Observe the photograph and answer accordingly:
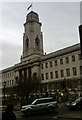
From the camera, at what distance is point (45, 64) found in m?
53.1

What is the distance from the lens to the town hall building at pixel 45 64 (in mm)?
42938

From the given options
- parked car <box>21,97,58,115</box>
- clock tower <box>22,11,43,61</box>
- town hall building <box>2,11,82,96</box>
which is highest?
clock tower <box>22,11,43,61</box>

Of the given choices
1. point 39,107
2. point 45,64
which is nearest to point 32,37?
point 45,64

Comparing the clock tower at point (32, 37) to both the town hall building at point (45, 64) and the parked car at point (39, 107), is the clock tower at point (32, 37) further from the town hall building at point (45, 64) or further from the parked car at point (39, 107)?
the parked car at point (39, 107)

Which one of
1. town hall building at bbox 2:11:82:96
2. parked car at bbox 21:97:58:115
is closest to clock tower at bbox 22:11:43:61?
town hall building at bbox 2:11:82:96

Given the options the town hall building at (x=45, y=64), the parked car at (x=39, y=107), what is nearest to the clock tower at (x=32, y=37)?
the town hall building at (x=45, y=64)

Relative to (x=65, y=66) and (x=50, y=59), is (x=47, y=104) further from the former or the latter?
(x=50, y=59)

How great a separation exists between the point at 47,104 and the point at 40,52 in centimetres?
4552

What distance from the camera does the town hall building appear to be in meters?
42.9

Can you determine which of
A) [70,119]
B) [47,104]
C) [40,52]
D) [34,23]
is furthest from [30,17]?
[70,119]

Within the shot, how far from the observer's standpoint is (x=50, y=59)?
51.2 m

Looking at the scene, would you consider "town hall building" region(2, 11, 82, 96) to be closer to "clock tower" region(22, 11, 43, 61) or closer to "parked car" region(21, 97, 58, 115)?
"clock tower" region(22, 11, 43, 61)

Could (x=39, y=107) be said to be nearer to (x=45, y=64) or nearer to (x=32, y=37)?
(x=45, y=64)

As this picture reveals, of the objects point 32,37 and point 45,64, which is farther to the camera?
point 32,37
